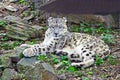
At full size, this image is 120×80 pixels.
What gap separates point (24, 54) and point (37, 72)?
6.80ft

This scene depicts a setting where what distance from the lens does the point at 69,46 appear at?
6723 mm

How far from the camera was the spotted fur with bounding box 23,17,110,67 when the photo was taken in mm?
6258

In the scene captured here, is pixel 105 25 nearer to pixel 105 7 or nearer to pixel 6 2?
pixel 6 2

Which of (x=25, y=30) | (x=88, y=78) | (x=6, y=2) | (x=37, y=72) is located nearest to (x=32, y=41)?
(x=25, y=30)

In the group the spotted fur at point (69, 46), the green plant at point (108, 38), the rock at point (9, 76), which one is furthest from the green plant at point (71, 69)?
the green plant at point (108, 38)

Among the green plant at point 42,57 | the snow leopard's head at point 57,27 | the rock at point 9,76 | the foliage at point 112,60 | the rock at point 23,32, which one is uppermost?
the snow leopard's head at point 57,27

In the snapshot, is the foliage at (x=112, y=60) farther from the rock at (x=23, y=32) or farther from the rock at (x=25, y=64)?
the rock at (x=23, y=32)

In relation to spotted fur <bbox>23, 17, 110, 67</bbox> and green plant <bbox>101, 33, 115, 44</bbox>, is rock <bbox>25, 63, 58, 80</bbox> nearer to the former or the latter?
spotted fur <bbox>23, 17, 110, 67</bbox>

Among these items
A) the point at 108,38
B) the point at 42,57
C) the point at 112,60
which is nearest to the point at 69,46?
the point at 42,57

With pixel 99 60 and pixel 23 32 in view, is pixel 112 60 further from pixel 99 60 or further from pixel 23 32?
pixel 23 32

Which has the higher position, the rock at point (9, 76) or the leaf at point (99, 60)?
the rock at point (9, 76)

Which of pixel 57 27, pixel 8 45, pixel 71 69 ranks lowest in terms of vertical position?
pixel 71 69

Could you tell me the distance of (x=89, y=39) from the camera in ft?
22.0

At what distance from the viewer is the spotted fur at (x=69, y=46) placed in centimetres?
626
